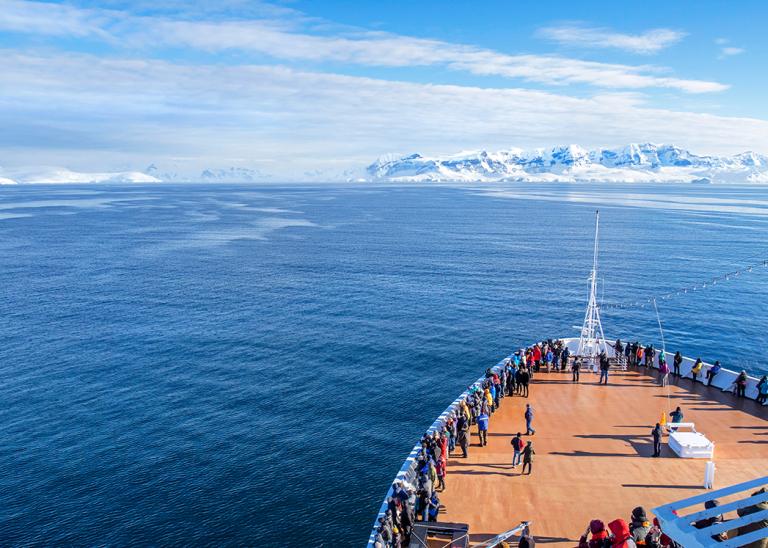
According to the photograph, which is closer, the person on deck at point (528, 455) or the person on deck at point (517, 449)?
the person on deck at point (528, 455)

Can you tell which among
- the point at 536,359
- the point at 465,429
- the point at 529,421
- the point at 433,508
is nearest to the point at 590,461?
the point at 529,421

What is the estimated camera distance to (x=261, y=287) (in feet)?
259

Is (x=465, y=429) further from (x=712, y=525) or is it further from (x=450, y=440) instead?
(x=712, y=525)

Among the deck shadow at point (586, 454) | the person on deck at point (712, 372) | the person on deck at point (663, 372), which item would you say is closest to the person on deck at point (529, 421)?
the deck shadow at point (586, 454)

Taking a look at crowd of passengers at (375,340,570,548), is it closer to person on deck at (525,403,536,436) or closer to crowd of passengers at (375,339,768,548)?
crowd of passengers at (375,339,768,548)

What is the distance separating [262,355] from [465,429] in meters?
30.1

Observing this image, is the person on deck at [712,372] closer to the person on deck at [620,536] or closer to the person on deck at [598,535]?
the person on deck at [598,535]

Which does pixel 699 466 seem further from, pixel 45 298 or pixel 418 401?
pixel 45 298

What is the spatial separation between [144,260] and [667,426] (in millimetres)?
90439

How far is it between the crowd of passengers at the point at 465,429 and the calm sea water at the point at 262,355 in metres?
7.56

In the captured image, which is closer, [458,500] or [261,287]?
[458,500]

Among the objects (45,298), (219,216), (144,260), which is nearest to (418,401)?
(45,298)

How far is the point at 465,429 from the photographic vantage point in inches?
989

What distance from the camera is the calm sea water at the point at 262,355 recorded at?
30719 millimetres
